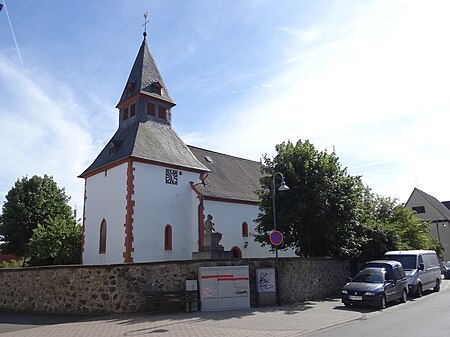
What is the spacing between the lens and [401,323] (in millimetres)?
11359

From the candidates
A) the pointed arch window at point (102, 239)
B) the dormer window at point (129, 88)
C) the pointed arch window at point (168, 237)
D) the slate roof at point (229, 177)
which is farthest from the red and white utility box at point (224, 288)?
the dormer window at point (129, 88)

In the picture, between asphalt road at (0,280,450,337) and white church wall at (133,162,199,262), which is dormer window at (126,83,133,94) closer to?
white church wall at (133,162,199,262)

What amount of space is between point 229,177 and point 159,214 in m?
9.16

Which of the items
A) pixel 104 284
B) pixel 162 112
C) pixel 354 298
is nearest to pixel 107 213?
pixel 162 112

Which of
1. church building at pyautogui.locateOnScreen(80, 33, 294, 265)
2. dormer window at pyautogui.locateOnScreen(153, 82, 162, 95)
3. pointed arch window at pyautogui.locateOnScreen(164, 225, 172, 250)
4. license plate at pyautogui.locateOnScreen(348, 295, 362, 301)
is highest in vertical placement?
dormer window at pyautogui.locateOnScreen(153, 82, 162, 95)

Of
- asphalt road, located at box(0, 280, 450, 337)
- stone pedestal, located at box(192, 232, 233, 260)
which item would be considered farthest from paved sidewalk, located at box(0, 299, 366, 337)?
stone pedestal, located at box(192, 232, 233, 260)

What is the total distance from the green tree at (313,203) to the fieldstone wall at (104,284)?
312 cm

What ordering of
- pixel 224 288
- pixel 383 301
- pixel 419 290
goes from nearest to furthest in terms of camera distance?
pixel 224 288
pixel 383 301
pixel 419 290

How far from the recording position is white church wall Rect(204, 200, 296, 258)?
2650 cm

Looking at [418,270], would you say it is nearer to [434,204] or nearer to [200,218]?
[200,218]

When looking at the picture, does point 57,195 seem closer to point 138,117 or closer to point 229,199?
point 138,117

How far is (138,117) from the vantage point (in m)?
26.6

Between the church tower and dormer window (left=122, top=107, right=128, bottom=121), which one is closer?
the church tower

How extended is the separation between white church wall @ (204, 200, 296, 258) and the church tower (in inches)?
69.8
